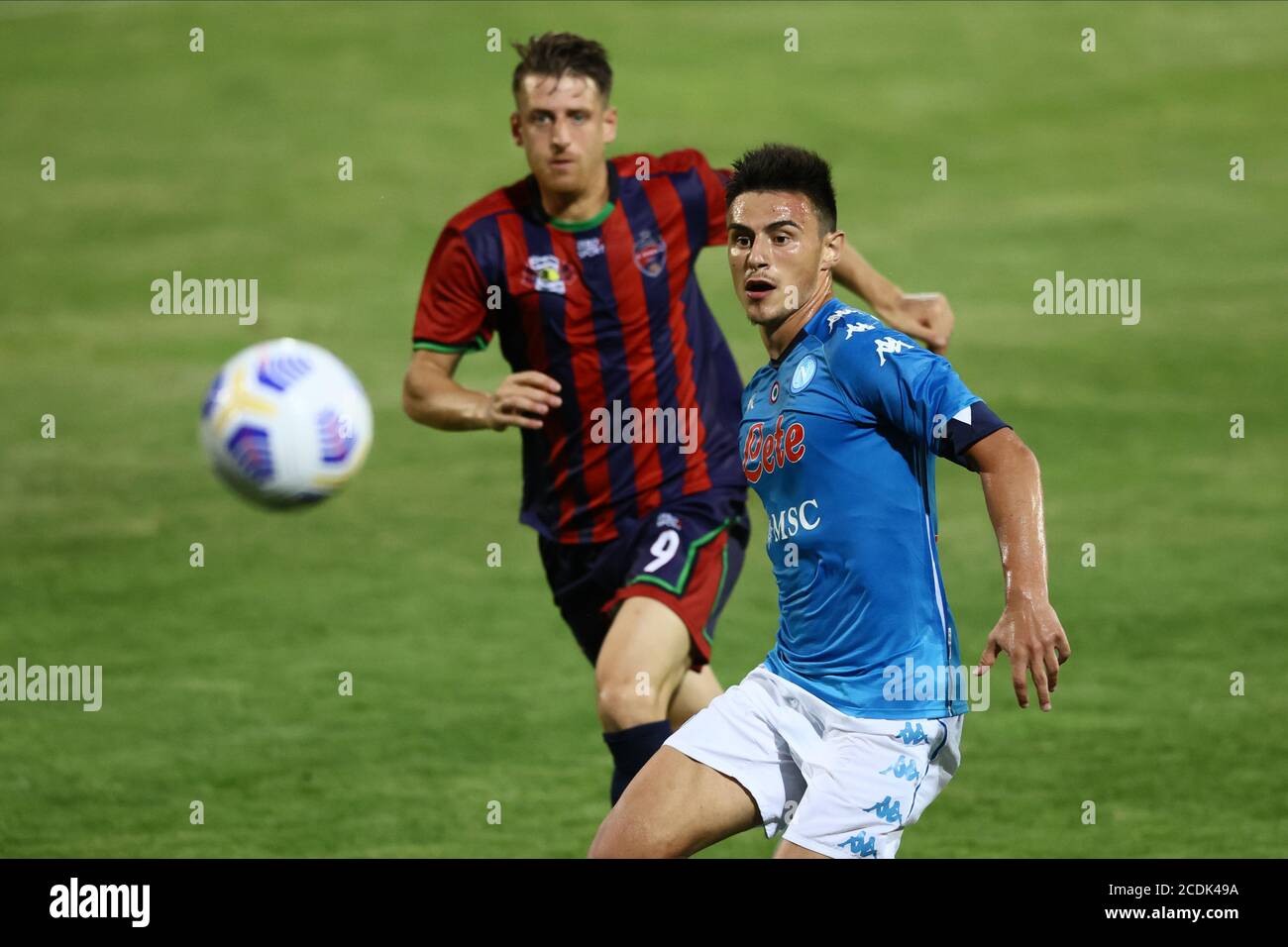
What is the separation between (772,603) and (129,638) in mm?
3724

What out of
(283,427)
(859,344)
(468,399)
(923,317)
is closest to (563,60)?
(468,399)

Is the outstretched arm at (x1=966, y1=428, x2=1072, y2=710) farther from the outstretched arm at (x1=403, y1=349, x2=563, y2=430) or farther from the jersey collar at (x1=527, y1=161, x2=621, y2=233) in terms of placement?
the jersey collar at (x1=527, y1=161, x2=621, y2=233)

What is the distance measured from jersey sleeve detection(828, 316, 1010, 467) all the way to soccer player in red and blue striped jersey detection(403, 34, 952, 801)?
1977mm

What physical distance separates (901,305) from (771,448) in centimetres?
199

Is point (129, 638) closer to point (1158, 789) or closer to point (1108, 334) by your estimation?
point (1158, 789)

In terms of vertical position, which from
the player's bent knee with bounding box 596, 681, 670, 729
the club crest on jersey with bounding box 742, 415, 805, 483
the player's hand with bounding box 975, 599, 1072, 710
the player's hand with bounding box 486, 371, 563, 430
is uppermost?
the player's hand with bounding box 486, 371, 563, 430

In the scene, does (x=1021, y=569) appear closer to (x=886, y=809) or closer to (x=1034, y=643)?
(x=1034, y=643)

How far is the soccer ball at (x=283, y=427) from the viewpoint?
7.28 meters

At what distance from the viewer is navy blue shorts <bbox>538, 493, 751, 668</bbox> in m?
7.66

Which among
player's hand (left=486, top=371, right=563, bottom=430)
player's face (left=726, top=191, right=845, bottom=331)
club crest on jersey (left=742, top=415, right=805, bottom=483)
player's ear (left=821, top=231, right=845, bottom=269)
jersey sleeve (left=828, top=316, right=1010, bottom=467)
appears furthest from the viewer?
player's hand (left=486, top=371, right=563, bottom=430)

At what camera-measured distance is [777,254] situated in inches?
240

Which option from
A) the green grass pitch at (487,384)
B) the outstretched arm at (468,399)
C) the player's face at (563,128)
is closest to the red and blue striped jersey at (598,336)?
the outstretched arm at (468,399)

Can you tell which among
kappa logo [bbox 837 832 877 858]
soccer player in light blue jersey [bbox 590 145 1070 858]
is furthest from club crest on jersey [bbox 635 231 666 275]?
kappa logo [bbox 837 832 877 858]
